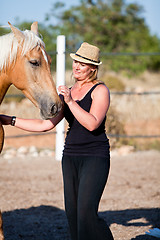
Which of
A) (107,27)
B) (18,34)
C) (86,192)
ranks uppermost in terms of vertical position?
(107,27)

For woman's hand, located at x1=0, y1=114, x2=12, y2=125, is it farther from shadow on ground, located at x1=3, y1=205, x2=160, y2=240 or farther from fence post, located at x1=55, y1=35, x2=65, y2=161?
fence post, located at x1=55, y1=35, x2=65, y2=161

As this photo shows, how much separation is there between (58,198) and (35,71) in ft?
8.81

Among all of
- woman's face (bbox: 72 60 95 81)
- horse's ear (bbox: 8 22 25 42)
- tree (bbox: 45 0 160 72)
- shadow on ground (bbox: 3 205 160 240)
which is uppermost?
tree (bbox: 45 0 160 72)

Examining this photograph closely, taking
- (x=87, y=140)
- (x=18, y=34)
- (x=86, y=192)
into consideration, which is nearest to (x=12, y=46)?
(x=18, y=34)

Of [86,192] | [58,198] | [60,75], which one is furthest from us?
[60,75]

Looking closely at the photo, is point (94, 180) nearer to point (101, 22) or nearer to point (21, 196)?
point (21, 196)

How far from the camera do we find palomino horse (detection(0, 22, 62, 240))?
2357 mm

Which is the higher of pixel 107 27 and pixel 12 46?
pixel 107 27

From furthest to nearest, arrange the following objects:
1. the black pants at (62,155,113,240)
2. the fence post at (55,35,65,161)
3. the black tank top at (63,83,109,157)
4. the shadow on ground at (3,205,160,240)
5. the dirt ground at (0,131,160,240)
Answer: the fence post at (55,35,65,161) < the dirt ground at (0,131,160,240) < the shadow on ground at (3,205,160,240) < the black tank top at (63,83,109,157) < the black pants at (62,155,113,240)

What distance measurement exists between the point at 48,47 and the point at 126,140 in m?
10.9

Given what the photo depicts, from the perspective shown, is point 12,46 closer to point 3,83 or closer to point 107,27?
point 3,83

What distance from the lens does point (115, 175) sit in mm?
5859

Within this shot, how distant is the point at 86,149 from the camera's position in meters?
2.46

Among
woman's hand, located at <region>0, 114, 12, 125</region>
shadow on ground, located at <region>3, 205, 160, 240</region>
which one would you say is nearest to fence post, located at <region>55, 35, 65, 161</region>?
shadow on ground, located at <region>3, 205, 160, 240</region>
